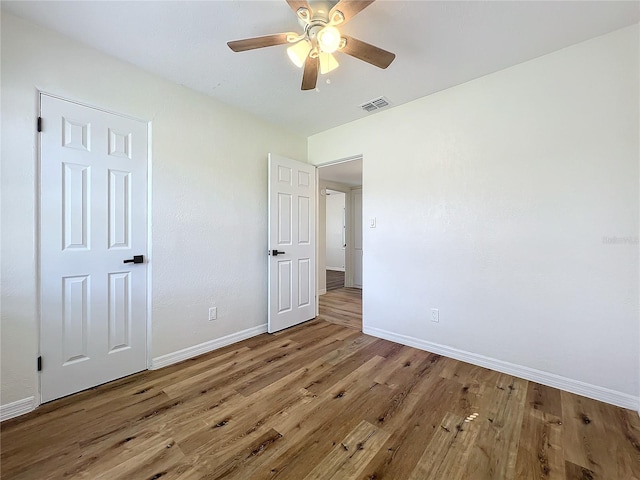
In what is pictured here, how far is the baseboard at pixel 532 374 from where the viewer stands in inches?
70.3

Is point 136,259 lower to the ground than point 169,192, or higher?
lower

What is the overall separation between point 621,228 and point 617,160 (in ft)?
1.50

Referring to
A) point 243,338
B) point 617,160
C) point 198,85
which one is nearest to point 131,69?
point 198,85

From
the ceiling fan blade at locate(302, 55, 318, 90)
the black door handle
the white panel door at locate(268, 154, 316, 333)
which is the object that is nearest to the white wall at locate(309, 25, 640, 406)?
the white panel door at locate(268, 154, 316, 333)

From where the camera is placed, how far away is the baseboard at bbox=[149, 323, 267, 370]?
7.61 ft

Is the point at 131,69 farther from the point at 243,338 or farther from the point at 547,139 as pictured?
the point at 547,139

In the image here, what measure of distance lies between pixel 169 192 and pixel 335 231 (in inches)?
254

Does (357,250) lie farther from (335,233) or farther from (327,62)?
(327,62)

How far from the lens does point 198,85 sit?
7.96 feet

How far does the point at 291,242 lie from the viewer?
330 cm

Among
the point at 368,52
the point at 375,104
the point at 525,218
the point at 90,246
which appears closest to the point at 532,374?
the point at 525,218

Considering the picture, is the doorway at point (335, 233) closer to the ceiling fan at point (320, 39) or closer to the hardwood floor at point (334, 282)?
the hardwood floor at point (334, 282)

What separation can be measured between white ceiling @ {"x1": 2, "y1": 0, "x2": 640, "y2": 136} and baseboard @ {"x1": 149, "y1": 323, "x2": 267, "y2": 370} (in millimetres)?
2449

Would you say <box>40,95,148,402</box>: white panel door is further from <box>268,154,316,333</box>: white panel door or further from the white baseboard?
<box>268,154,316,333</box>: white panel door
